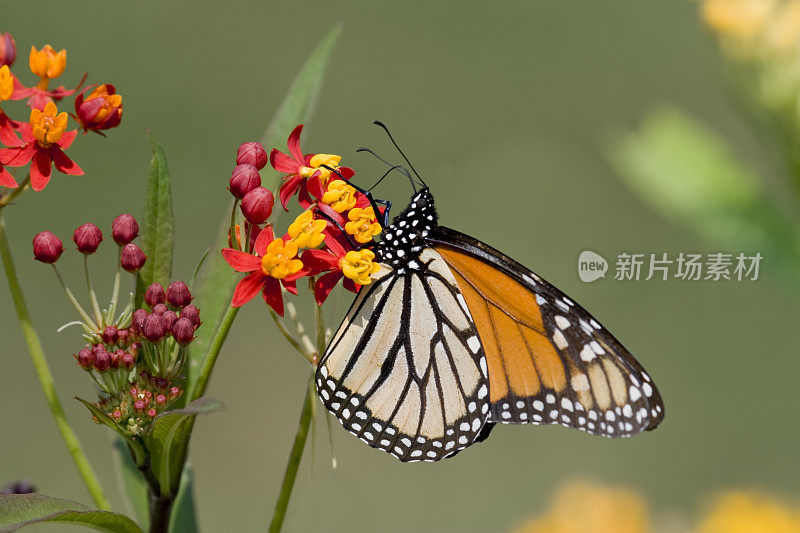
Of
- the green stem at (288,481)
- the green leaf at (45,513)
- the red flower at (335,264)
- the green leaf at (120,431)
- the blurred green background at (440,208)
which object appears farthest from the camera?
the blurred green background at (440,208)

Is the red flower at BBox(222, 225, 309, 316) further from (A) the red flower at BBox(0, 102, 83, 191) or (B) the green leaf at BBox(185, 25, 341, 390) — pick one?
(A) the red flower at BBox(0, 102, 83, 191)

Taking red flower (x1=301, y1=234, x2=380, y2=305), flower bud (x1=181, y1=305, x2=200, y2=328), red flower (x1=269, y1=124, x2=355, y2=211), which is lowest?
flower bud (x1=181, y1=305, x2=200, y2=328)

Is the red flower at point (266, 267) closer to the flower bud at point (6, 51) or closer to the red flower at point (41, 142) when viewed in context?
the red flower at point (41, 142)

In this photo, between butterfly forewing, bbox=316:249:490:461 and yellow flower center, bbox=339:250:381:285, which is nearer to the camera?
yellow flower center, bbox=339:250:381:285

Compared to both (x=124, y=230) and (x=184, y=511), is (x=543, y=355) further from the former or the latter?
(x=124, y=230)

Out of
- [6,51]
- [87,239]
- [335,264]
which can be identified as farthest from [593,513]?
[6,51]

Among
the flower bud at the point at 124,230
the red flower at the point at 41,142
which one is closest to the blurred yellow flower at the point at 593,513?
the flower bud at the point at 124,230

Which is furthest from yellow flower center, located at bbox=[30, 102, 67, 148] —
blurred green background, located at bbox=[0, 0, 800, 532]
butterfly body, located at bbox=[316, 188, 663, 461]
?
blurred green background, located at bbox=[0, 0, 800, 532]
